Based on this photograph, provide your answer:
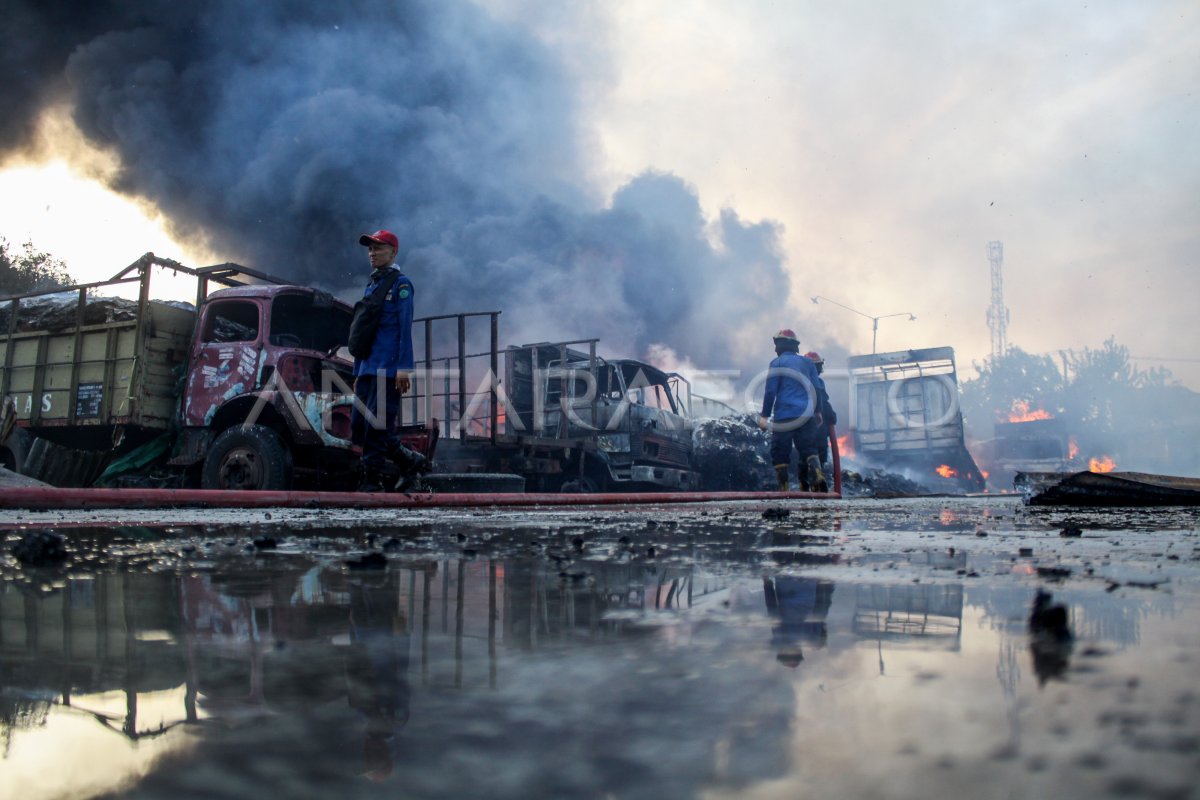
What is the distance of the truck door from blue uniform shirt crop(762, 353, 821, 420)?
614 cm

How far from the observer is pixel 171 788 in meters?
0.51

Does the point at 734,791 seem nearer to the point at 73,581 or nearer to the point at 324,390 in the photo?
the point at 73,581

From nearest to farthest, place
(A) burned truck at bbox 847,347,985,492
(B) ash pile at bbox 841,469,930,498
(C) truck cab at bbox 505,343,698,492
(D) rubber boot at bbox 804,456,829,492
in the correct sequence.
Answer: (D) rubber boot at bbox 804,456,829,492 < (C) truck cab at bbox 505,343,698,492 < (B) ash pile at bbox 841,469,930,498 < (A) burned truck at bbox 847,347,985,492

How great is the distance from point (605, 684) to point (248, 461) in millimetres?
8526

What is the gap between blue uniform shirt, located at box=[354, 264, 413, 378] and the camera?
6.86m

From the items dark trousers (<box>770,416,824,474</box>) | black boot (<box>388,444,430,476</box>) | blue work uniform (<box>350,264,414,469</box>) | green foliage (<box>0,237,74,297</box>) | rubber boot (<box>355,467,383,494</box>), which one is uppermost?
green foliage (<box>0,237,74,297</box>)

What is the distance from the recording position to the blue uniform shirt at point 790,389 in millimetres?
10484

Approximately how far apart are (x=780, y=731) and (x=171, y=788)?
41 centimetres

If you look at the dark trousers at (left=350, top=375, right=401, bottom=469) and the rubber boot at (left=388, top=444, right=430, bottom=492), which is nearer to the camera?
the dark trousers at (left=350, top=375, right=401, bottom=469)

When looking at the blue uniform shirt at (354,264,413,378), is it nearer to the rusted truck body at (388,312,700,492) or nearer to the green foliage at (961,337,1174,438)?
the rusted truck body at (388,312,700,492)

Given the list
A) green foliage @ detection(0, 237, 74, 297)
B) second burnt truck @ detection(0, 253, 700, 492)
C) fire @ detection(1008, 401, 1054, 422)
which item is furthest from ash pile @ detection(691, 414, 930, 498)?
fire @ detection(1008, 401, 1054, 422)

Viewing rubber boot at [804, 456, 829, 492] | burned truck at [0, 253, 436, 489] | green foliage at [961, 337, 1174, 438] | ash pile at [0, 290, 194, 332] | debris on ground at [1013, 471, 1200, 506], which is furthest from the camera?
→ green foliage at [961, 337, 1174, 438]

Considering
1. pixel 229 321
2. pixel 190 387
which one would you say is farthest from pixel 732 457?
pixel 190 387

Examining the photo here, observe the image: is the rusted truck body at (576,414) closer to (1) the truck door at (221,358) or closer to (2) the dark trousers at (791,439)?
(2) the dark trousers at (791,439)
